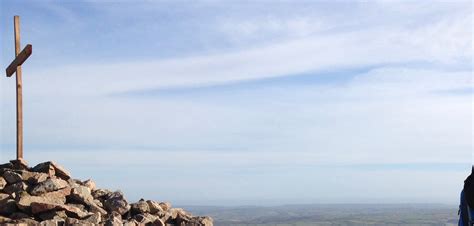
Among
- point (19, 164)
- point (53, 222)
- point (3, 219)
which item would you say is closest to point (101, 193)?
point (19, 164)

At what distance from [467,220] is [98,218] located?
31.3 ft

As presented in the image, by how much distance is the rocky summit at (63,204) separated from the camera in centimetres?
1477

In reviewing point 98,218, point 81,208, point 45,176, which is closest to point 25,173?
point 45,176

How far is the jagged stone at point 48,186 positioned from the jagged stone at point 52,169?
1.08m

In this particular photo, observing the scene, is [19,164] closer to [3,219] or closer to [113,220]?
[3,219]

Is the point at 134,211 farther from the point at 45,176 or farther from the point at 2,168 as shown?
the point at 2,168

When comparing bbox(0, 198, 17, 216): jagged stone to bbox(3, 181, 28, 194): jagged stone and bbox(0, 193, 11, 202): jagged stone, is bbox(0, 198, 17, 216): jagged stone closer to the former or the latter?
bbox(0, 193, 11, 202): jagged stone

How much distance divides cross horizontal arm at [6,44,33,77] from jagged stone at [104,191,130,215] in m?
5.44

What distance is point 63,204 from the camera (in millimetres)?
15273

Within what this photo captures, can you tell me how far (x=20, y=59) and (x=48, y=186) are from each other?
4694 mm

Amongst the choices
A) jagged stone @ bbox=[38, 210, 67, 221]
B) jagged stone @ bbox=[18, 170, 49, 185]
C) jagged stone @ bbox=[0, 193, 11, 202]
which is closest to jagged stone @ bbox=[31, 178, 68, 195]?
jagged stone @ bbox=[18, 170, 49, 185]

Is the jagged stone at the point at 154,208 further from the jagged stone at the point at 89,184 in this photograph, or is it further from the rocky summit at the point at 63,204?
the jagged stone at the point at 89,184

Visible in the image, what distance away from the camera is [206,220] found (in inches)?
677

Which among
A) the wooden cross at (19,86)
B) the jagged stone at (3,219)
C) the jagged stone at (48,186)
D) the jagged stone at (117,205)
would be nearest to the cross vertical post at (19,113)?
the wooden cross at (19,86)
